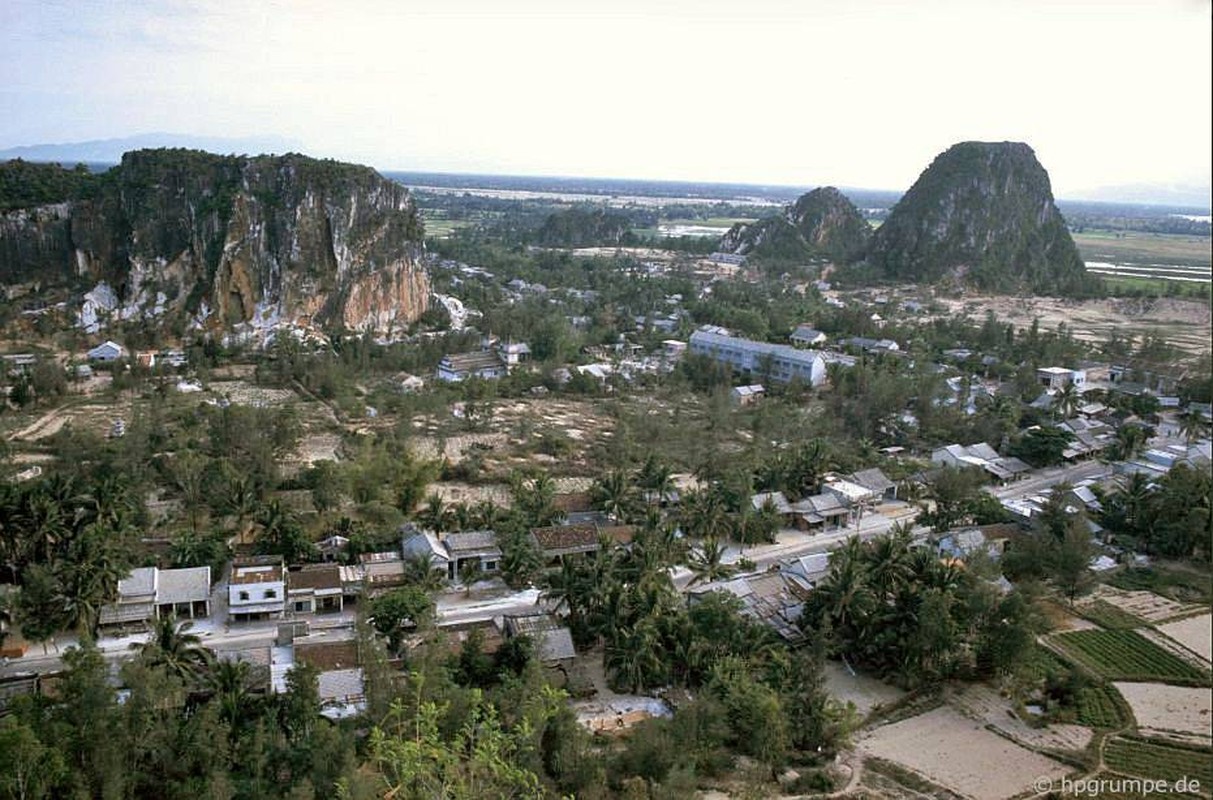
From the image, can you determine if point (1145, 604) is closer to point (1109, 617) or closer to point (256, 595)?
point (1109, 617)

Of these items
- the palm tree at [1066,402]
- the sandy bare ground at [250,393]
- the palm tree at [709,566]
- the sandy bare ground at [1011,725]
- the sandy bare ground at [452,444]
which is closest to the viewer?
the sandy bare ground at [1011,725]

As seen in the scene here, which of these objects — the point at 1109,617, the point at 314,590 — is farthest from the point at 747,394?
the point at 314,590

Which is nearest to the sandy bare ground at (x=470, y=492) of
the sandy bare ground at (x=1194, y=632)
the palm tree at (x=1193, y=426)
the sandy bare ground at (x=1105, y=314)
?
the sandy bare ground at (x=1194, y=632)

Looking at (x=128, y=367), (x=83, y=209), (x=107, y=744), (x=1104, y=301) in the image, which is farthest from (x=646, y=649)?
(x=1104, y=301)

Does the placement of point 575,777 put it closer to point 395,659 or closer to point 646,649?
point 646,649

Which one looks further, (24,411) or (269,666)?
(24,411)

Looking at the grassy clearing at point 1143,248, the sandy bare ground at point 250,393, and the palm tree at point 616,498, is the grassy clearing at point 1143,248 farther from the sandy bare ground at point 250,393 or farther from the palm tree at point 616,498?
the palm tree at point 616,498
